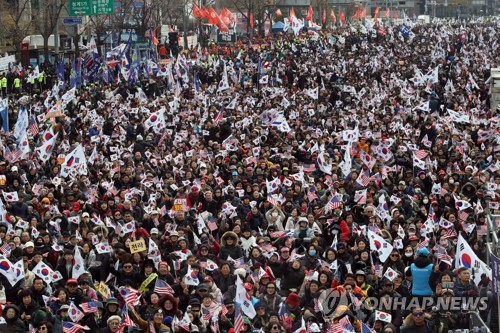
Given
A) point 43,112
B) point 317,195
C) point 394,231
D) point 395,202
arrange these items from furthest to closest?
1. point 43,112
2. point 317,195
3. point 395,202
4. point 394,231

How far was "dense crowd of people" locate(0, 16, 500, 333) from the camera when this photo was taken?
504 inches

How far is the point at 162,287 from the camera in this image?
43.8 feet

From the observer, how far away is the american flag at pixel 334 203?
17.8 meters

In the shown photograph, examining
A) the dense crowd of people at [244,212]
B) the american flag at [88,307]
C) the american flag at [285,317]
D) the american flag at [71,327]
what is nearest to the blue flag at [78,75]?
the dense crowd of people at [244,212]

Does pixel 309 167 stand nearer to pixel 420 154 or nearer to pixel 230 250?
pixel 420 154

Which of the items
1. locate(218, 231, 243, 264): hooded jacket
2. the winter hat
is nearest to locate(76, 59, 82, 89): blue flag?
locate(218, 231, 243, 264): hooded jacket

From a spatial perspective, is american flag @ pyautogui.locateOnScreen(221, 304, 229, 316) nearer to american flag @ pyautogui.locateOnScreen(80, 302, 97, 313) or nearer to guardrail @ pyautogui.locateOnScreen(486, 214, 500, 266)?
american flag @ pyautogui.locateOnScreen(80, 302, 97, 313)

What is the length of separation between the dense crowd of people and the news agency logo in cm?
4

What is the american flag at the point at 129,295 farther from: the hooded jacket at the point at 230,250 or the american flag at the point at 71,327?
the hooded jacket at the point at 230,250

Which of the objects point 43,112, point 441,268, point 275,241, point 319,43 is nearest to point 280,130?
point 43,112

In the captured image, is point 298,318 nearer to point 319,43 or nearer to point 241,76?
point 241,76

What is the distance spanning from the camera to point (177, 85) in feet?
111

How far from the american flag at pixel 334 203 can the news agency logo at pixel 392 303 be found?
4.60 metres

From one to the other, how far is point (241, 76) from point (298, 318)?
3023cm
